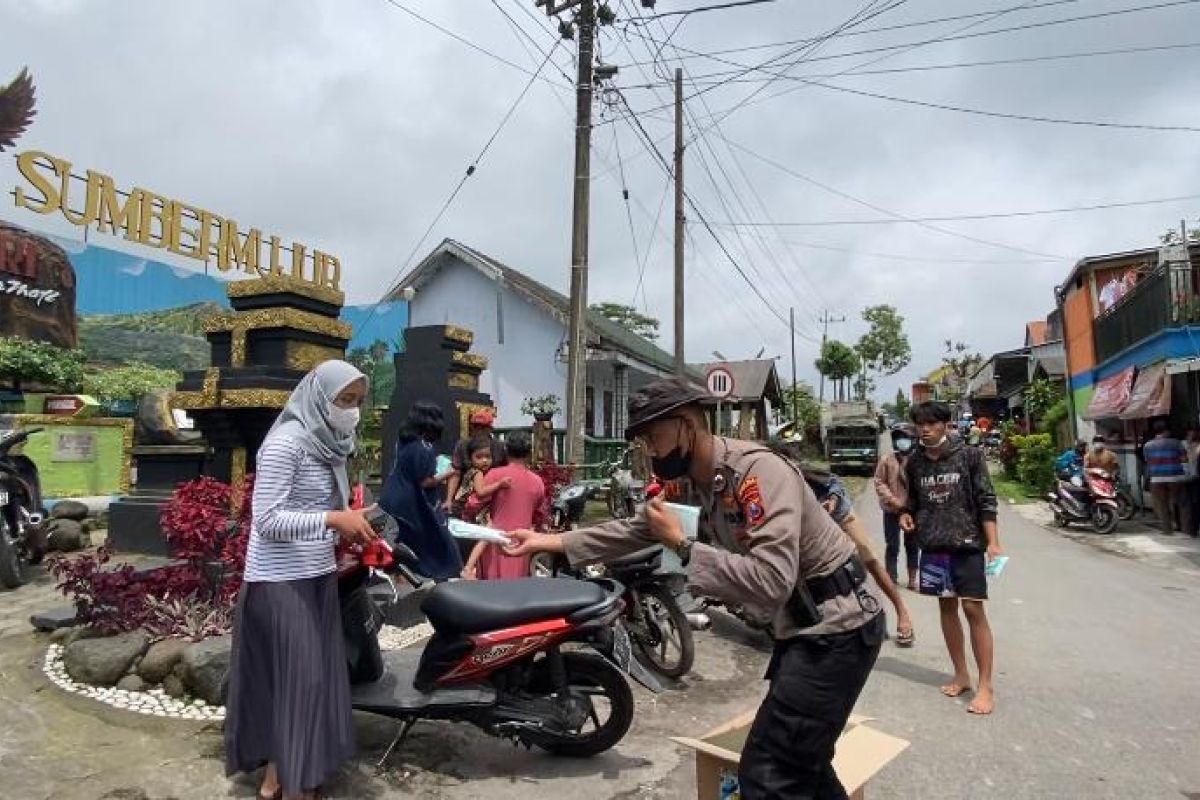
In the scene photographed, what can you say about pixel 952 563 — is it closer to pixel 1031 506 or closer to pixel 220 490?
pixel 220 490

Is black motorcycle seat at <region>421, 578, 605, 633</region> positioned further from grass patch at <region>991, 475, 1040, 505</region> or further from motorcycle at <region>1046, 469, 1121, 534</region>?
grass patch at <region>991, 475, 1040, 505</region>

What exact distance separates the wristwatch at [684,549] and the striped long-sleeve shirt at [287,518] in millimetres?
1505

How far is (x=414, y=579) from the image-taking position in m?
3.64

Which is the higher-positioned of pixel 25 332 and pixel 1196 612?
pixel 25 332

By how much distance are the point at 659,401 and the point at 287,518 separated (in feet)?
5.18

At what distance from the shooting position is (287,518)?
304cm

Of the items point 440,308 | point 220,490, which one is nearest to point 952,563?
point 220,490

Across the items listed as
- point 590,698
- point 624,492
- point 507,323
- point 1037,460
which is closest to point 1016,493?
point 1037,460

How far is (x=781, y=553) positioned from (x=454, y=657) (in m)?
1.91

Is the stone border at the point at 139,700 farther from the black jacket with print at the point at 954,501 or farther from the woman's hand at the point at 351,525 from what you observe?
the black jacket with print at the point at 954,501

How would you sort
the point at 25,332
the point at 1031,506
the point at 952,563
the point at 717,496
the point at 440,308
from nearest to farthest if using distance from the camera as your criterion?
the point at 717,496
the point at 952,563
the point at 25,332
the point at 1031,506
the point at 440,308

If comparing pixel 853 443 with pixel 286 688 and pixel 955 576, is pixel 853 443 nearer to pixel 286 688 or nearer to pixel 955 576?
pixel 955 576

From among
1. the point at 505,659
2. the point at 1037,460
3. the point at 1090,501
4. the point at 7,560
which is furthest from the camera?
the point at 1037,460

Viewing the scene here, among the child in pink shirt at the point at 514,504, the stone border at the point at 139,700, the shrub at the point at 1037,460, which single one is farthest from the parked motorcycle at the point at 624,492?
the shrub at the point at 1037,460
